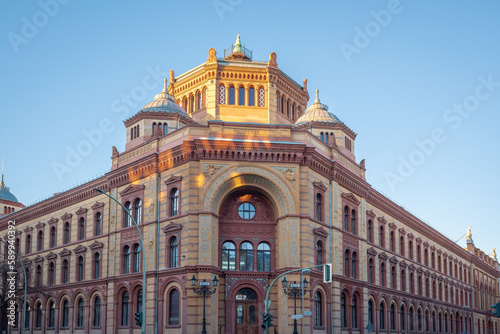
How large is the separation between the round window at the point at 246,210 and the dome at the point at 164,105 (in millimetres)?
11012

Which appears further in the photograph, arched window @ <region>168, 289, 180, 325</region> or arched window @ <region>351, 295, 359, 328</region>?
arched window @ <region>351, 295, 359, 328</region>

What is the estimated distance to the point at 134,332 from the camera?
46094 mm

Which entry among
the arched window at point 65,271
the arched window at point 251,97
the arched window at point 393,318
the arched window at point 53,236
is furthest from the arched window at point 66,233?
the arched window at point 393,318

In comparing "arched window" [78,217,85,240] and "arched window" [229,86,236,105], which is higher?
"arched window" [229,86,236,105]

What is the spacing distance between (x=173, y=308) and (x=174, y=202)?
23.6 feet

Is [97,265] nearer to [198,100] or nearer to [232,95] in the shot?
[198,100]

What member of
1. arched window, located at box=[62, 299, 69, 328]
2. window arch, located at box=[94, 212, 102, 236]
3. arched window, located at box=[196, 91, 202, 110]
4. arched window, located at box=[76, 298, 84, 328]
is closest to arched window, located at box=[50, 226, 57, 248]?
arched window, located at box=[62, 299, 69, 328]

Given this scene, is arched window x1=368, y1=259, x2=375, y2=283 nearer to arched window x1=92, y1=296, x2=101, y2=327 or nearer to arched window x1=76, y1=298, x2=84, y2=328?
arched window x1=92, y1=296, x2=101, y2=327

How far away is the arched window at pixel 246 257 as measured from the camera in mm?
44562

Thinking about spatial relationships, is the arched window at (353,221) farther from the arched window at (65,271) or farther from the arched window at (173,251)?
the arched window at (65,271)

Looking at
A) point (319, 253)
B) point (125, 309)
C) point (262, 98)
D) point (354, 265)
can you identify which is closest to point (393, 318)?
point (354, 265)

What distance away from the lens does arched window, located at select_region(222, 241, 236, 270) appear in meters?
44.3

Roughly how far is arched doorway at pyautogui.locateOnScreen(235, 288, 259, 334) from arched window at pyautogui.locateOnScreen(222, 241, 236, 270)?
1.84 meters

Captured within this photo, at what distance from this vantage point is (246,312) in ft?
144
